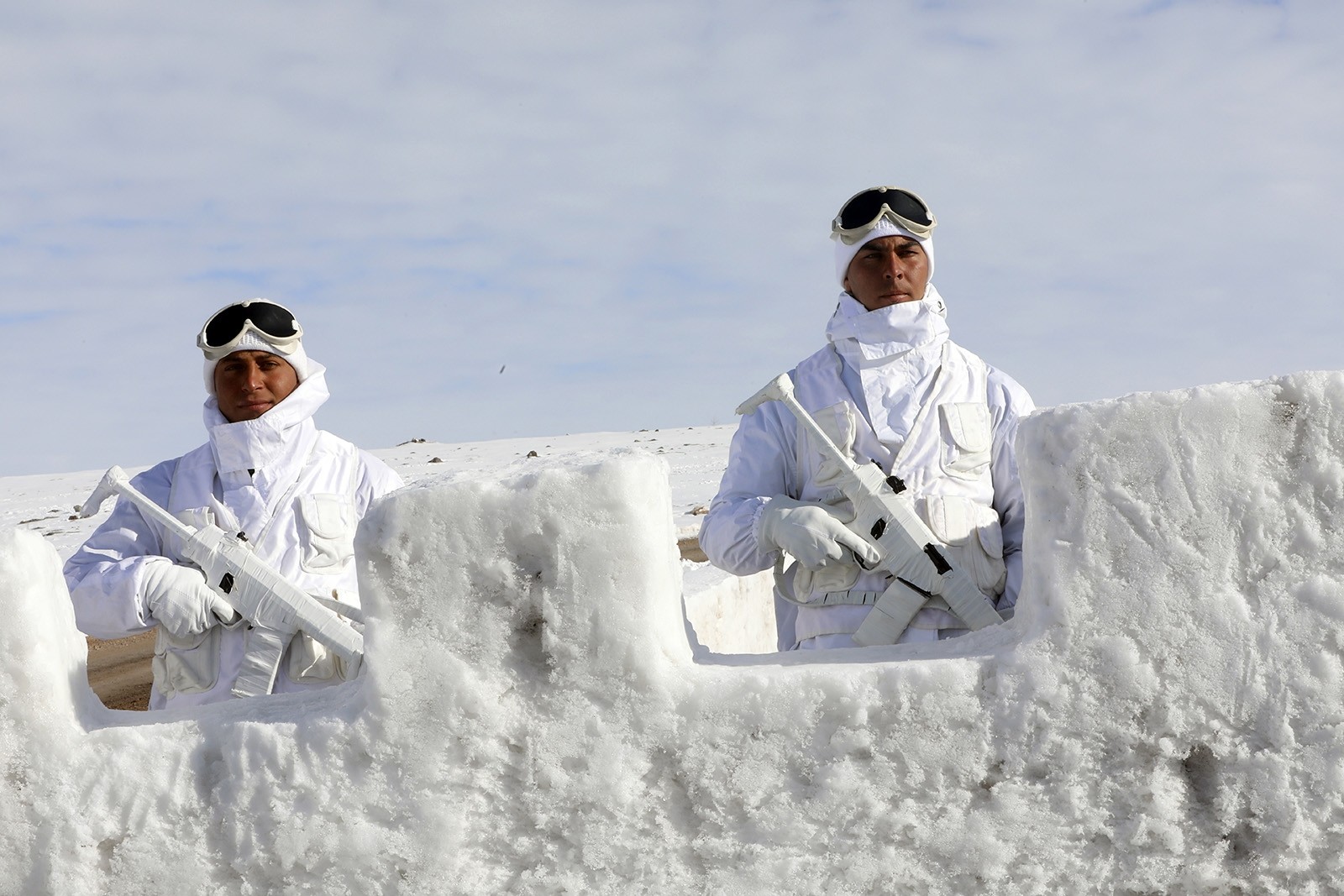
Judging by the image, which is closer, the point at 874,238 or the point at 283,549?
the point at 283,549

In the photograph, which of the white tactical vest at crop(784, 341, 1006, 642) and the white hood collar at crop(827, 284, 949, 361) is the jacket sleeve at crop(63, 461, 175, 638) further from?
the white hood collar at crop(827, 284, 949, 361)

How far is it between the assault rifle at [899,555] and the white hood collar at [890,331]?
556mm

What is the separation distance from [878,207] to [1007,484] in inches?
39.0

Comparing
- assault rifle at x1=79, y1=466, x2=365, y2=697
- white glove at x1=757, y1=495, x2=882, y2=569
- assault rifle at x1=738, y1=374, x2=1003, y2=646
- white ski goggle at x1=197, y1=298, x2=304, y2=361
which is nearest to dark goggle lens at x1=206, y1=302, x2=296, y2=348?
white ski goggle at x1=197, y1=298, x2=304, y2=361

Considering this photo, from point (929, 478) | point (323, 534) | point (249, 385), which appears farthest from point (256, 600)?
point (929, 478)

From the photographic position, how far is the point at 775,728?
2264 mm

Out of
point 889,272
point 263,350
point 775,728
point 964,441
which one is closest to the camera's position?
point 775,728

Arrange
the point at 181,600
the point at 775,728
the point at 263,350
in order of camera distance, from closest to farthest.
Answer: the point at 775,728 < the point at 181,600 < the point at 263,350

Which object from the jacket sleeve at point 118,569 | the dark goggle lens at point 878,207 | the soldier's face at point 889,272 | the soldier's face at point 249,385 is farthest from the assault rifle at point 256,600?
the dark goggle lens at point 878,207

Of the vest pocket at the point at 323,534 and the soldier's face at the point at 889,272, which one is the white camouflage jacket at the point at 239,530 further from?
the soldier's face at the point at 889,272

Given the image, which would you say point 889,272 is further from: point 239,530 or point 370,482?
point 239,530

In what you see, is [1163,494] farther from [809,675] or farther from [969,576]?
[969,576]

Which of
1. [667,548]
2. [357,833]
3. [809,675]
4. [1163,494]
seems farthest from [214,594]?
[1163,494]

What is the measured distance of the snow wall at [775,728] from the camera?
2164 mm
